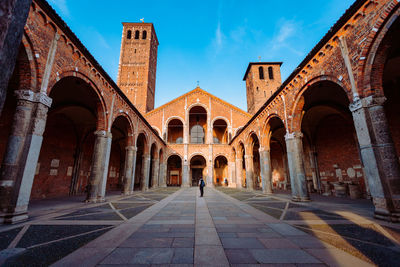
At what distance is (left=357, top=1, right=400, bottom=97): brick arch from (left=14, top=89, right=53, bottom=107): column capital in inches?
384

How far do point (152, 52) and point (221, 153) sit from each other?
78.9 feet

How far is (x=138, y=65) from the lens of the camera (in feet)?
96.6

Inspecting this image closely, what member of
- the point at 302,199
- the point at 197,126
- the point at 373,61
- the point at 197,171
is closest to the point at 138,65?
the point at 197,126

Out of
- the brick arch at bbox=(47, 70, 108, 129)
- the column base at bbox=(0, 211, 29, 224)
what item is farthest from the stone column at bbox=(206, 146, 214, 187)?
the column base at bbox=(0, 211, 29, 224)

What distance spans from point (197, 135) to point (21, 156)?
72.2ft

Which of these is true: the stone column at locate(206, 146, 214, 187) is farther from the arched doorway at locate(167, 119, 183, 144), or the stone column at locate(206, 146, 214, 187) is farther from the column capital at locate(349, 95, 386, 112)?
the column capital at locate(349, 95, 386, 112)

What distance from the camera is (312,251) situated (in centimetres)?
267

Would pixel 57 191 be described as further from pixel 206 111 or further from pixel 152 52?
pixel 152 52

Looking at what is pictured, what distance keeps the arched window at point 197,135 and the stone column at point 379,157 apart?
69.8ft

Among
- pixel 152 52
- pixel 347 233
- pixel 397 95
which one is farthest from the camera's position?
pixel 152 52

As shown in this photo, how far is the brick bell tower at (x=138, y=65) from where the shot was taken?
28.1 m

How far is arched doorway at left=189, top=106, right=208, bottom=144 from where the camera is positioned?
84.0 ft

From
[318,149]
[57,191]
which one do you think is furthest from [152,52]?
[318,149]

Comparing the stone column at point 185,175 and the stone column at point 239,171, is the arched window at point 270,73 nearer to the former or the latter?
the stone column at point 239,171
